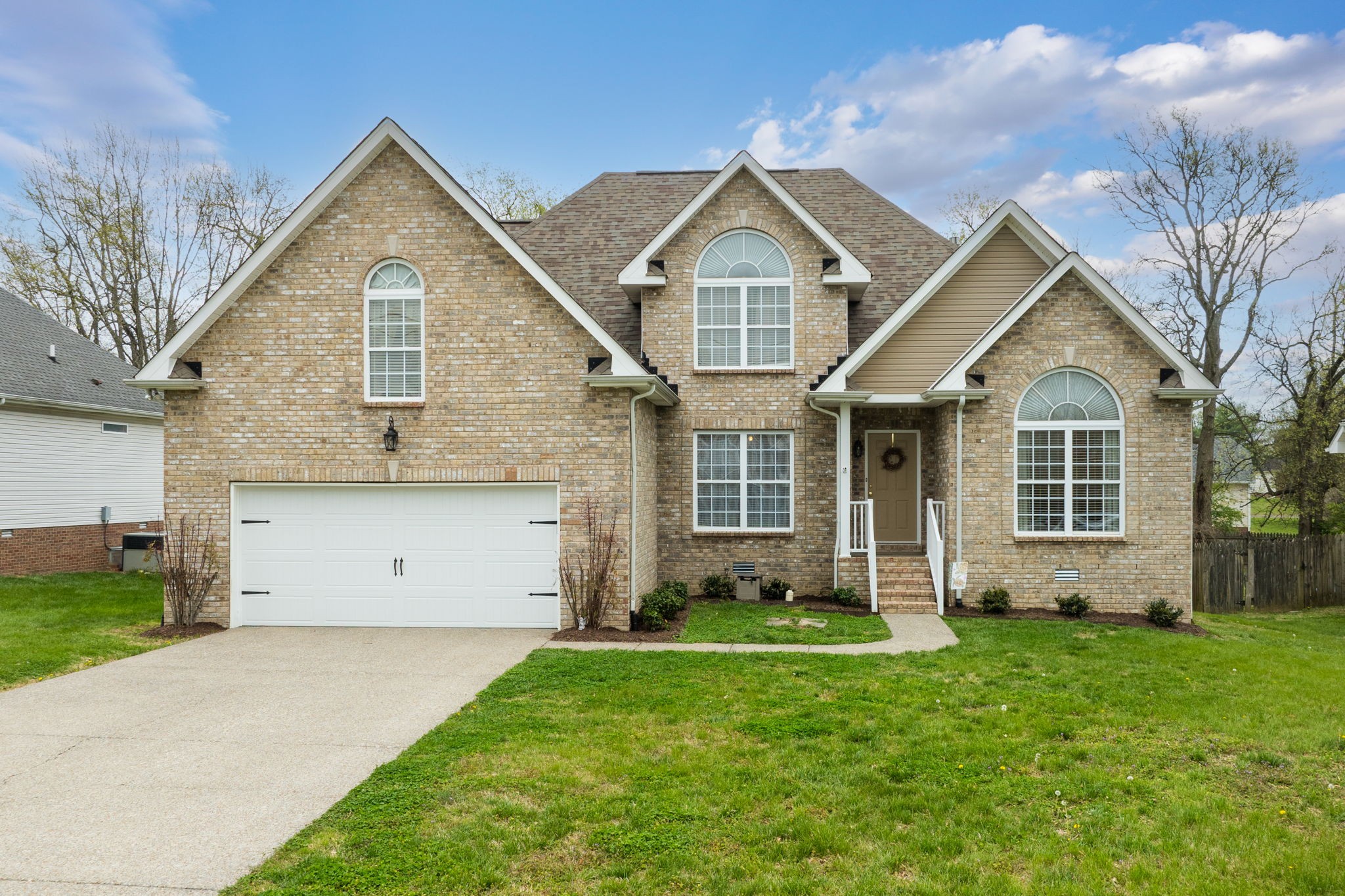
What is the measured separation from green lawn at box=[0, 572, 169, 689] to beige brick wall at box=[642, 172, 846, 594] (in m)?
8.30

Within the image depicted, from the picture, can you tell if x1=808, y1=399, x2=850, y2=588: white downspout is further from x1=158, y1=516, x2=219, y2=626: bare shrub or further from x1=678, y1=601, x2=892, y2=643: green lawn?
x1=158, y1=516, x2=219, y2=626: bare shrub

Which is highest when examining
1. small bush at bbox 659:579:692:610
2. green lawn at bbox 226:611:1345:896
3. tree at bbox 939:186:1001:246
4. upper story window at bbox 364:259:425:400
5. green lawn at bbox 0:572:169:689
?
tree at bbox 939:186:1001:246

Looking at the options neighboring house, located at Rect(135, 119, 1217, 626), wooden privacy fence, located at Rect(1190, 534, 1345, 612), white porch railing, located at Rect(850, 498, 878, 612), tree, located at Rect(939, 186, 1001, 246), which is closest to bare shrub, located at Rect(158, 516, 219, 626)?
neighboring house, located at Rect(135, 119, 1217, 626)

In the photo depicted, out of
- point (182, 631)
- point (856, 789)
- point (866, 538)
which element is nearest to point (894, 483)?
point (866, 538)

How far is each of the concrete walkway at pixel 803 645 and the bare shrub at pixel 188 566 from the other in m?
5.42

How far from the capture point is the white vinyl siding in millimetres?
17250

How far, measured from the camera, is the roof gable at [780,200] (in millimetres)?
13516

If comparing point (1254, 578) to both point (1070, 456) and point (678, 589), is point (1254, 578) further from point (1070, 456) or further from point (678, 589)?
point (678, 589)

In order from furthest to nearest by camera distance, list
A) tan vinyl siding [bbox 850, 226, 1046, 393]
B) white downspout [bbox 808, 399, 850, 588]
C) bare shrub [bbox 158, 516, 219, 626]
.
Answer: tan vinyl siding [bbox 850, 226, 1046, 393] → white downspout [bbox 808, 399, 850, 588] → bare shrub [bbox 158, 516, 219, 626]

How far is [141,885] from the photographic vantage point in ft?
13.6

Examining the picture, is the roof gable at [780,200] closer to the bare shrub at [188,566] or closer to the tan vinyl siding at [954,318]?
the tan vinyl siding at [954,318]

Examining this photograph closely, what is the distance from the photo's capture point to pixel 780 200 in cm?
1366

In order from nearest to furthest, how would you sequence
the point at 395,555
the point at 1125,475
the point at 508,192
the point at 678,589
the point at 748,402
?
the point at 395,555 < the point at 1125,475 < the point at 678,589 < the point at 748,402 < the point at 508,192

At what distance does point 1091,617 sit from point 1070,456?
2.60m
